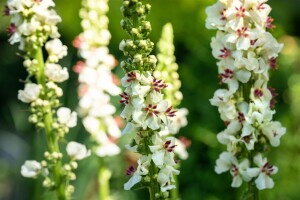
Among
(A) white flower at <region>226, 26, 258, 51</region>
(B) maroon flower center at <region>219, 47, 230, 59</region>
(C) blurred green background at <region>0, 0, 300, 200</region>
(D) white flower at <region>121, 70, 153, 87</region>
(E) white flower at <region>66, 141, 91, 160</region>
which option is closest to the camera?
(D) white flower at <region>121, 70, 153, 87</region>

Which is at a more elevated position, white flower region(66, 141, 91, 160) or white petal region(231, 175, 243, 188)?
white flower region(66, 141, 91, 160)

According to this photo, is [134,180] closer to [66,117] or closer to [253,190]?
[66,117]

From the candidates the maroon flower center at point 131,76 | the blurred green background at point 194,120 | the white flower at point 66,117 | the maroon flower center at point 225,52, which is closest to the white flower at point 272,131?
the maroon flower center at point 225,52

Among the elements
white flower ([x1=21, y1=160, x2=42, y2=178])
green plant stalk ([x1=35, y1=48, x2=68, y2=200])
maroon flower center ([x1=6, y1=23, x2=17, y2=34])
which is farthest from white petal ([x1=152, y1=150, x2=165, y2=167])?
maroon flower center ([x1=6, y1=23, x2=17, y2=34])

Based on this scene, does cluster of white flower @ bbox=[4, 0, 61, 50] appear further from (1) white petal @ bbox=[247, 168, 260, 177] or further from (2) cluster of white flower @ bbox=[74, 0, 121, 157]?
(1) white petal @ bbox=[247, 168, 260, 177]

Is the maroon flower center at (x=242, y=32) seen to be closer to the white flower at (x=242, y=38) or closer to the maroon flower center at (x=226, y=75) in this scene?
the white flower at (x=242, y=38)

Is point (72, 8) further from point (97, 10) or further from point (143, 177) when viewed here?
point (143, 177)
